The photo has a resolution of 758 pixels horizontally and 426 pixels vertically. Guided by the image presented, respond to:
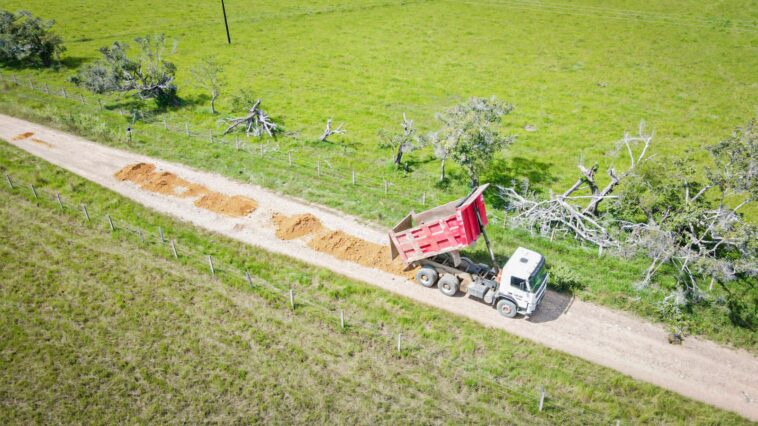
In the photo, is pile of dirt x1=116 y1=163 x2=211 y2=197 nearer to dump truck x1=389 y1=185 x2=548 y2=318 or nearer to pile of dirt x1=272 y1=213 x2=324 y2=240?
pile of dirt x1=272 y1=213 x2=324 y2=240

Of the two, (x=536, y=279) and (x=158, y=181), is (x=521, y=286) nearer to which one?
(x=536, y=279)

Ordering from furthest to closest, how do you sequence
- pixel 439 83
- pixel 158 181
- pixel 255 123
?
pixel 439 83 < pixel 255 123 < pixel 158 181

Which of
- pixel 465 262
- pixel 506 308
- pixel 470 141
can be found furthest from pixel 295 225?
pixel 506 308

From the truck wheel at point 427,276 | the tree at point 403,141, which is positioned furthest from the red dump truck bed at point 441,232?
the tree at point 403,141

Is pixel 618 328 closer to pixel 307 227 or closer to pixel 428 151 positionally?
pixel 307 227

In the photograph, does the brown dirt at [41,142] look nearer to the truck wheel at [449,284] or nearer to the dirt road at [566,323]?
the dirt road at [566,323]
